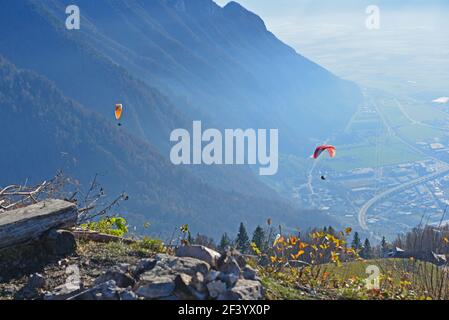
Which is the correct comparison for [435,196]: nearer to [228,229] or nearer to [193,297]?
[228,229]

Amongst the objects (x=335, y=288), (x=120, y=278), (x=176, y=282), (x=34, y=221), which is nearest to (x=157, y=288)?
(x=176, y=282)

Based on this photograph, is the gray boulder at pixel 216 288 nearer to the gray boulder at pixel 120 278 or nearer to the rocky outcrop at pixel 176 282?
the rocky outcrop at pixel 176 282

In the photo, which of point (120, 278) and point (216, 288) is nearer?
point (216, 288)

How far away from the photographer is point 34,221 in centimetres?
739

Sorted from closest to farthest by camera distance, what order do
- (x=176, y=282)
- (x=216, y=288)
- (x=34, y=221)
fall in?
(x=216, y=288) → (x=176, y=282) → (x=34, y=221)

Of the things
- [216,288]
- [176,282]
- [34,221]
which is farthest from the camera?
[34,221]

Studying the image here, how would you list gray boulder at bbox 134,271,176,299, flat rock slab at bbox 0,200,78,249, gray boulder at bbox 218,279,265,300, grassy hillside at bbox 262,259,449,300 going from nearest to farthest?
gray boulder at bbox 218,279,265,300 → gray boulder at bbox 134,271,176,299 → grassy hillside at bbox 262,259,449,300 → flat rock slab at bbox 0,200,78,249

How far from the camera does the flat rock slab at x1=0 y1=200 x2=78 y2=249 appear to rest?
7.23 metres

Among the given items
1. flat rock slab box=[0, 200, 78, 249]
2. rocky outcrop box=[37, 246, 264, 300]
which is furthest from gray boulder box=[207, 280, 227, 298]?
flat rock slab box=[0, 200, 78, 249]

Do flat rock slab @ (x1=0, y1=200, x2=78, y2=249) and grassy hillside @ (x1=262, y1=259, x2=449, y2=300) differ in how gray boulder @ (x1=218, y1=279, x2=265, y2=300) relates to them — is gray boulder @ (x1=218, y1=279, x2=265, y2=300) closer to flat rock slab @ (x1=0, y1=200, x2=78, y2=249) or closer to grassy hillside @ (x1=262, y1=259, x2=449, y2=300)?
grassy hillside @ (x1=262, y1=259, x2=449, y2=300)

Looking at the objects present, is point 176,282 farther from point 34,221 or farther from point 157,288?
point 34,221
